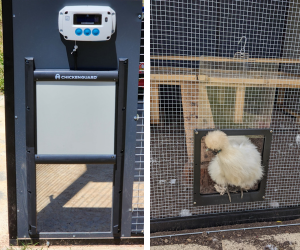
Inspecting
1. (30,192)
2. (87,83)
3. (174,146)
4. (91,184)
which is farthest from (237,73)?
(30,192)

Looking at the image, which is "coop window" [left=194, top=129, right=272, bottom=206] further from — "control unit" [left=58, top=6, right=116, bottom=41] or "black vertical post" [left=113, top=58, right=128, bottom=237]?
"control unit" [left=58, top=6, right=116, bottom=41]

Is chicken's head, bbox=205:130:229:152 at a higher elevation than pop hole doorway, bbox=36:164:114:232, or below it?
higher

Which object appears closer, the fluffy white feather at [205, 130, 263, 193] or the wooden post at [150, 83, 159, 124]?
the fluffy white feather at [205, 130, 263, 193]

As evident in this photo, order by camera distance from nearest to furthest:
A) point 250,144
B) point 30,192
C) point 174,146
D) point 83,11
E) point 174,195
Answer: point 83,11
point 30,192
point 250,144
point 174,195
point 174,146

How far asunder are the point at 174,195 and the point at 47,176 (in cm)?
105

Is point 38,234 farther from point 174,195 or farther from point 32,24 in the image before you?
point 32,24

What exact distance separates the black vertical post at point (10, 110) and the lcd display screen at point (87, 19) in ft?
1.08

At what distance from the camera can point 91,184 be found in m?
2.49

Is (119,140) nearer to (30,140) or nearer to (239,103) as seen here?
(30,140)

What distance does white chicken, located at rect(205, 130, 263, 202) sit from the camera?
6.49 feet

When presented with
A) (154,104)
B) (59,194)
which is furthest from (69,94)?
(154,104)

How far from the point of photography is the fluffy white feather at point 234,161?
77.9 inches

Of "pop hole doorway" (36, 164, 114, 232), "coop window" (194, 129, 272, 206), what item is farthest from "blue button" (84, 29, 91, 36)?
"pop hole doorway" (36, 164, 114, 232)

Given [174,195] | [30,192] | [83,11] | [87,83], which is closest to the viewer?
[83,11]
